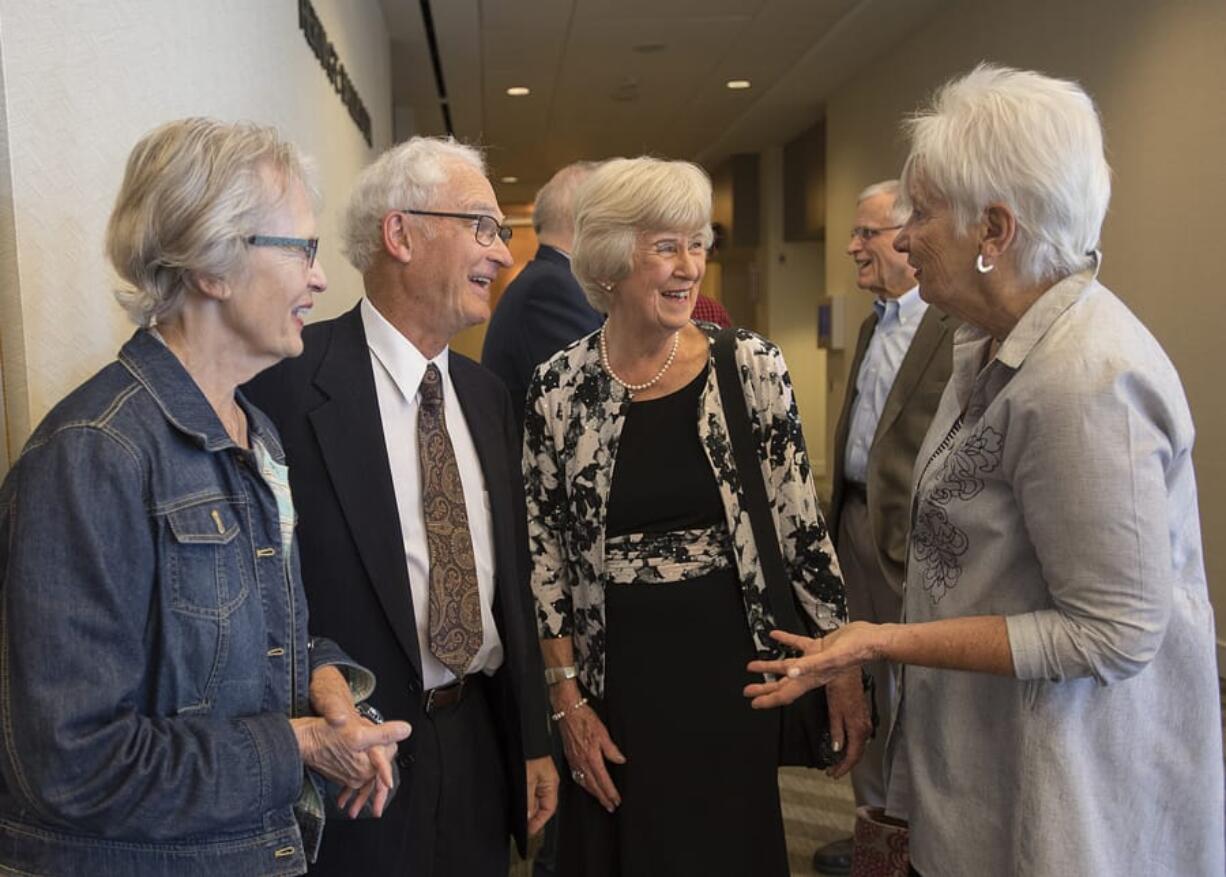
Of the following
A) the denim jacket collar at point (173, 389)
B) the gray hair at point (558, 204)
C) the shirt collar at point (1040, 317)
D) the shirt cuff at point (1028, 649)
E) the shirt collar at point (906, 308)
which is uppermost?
the gray hair at point (558, 204)

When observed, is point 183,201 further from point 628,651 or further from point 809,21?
point 809,21

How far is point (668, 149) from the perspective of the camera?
12.7 meters

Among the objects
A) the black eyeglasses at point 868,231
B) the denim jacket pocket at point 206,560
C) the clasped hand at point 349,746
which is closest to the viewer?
the denim jacket pocket at point 206,560

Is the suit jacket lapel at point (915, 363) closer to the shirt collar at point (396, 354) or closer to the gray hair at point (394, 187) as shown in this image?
the gray hair at point (394, 187)

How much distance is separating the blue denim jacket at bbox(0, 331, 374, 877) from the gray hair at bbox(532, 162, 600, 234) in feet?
7.94

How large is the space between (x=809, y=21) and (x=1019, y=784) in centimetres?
703

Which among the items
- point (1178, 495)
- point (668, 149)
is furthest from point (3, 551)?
point (668, 149)

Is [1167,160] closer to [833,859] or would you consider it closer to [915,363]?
[915,363]

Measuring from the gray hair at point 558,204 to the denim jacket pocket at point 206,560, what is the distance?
2.44m

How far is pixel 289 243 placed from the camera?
1245 millimetres

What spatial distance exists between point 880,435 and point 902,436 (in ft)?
0.22

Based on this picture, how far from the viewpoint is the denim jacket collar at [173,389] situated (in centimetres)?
110

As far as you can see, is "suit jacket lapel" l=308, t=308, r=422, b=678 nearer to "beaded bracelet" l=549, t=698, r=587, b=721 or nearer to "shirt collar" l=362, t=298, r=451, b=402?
"shirt collar" l=362, t=298, r=451, b=402

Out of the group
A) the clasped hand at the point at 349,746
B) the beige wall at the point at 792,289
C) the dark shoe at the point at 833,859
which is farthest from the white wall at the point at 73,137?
the beige wall at the point at 792,289
